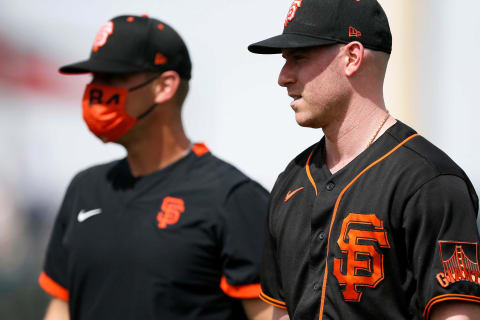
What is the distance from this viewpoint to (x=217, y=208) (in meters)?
3.50

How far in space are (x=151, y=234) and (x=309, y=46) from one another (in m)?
1.37

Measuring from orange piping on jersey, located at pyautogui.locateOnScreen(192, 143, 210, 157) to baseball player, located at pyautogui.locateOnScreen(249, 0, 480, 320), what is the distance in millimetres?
985

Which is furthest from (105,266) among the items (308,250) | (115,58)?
(308,250)

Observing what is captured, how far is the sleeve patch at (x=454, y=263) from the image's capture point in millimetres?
2262

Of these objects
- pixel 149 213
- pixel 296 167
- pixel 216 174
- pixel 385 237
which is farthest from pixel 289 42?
pixel 149 213

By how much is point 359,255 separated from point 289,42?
776mm

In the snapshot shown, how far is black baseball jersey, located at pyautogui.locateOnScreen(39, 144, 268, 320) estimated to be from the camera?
3.42 metres

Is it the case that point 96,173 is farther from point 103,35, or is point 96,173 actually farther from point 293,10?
point 293,10

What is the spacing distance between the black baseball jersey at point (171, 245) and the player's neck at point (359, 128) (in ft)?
3.00

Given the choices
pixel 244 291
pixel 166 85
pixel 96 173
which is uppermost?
pixel 166 85

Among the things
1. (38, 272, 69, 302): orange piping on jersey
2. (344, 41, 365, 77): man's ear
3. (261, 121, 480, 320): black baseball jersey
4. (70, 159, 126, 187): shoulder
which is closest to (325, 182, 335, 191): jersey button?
(261, 121, 480, 320): black baseball jersey

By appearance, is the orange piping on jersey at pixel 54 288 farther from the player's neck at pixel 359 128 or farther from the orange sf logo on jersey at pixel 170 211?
the player's neck at pixel 359 128

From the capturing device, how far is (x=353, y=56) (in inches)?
102

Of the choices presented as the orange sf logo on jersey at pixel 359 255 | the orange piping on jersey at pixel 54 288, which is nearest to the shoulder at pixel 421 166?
the orange sf logo on jersey at pixel 359 255
